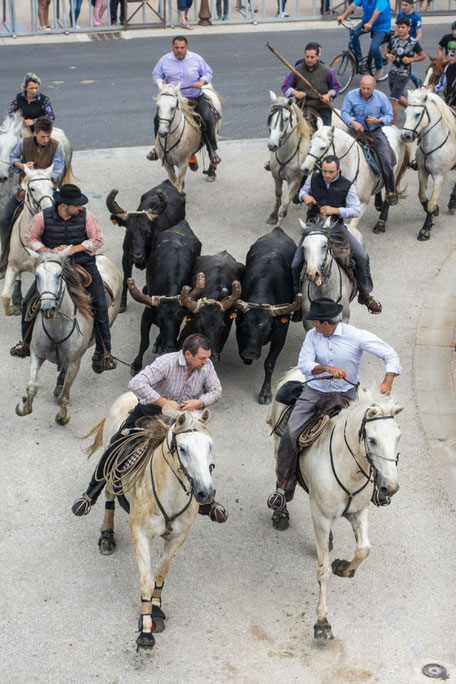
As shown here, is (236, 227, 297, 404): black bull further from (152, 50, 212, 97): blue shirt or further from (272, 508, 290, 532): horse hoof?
(152, 50, 212, 97): blue shirt

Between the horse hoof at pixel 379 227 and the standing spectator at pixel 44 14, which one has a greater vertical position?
the standing spectator at pixel 44 14

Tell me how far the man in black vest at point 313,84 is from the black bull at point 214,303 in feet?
16.9

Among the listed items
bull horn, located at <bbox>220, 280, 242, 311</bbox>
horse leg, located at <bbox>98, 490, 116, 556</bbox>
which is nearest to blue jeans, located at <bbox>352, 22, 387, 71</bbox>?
bull horn, located at <bbox>220, 280, 242, 311</bbox>

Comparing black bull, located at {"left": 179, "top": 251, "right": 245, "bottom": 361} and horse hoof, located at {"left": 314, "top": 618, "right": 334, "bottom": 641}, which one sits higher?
black bull, located at {"left": 179, "top": 251, "right": 245, "bottom": 361}

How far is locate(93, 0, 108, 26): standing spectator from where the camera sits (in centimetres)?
2714

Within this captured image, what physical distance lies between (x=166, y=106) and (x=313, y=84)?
273cm

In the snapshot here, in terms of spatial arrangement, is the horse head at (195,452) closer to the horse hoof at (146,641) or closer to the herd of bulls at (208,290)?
the horse hoof at (146,641)

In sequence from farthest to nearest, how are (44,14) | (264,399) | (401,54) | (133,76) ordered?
(44,14) < (133,76) < (401,54) < (264,399)

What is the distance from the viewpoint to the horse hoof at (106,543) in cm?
906

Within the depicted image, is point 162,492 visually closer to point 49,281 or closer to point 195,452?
point 195,452

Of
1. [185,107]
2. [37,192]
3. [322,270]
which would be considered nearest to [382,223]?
[185,107]

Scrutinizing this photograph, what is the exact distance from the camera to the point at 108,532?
29.9ft

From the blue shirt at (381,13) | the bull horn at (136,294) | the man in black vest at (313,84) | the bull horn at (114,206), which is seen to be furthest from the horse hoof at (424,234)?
the blue shirt at (381,13)

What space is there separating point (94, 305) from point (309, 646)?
16.0 feet
